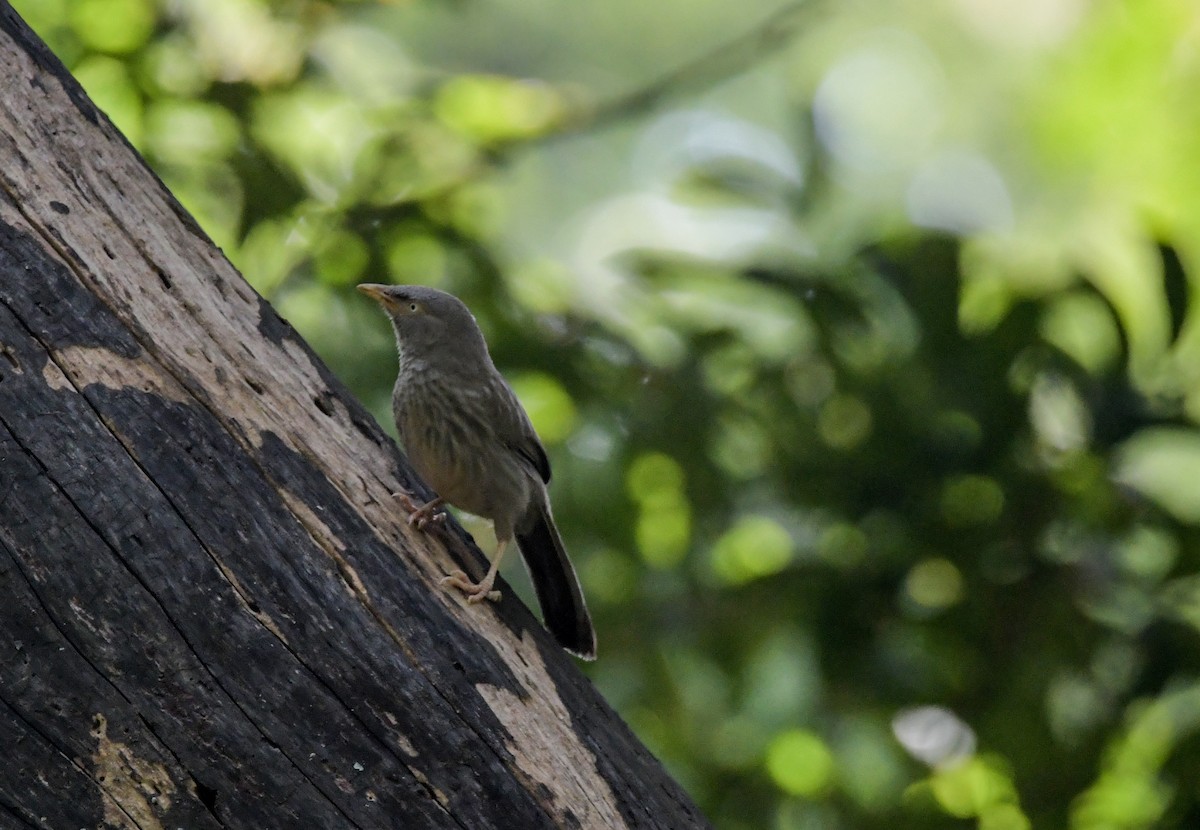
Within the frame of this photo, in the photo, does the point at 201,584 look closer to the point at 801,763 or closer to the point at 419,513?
the point at 419,513

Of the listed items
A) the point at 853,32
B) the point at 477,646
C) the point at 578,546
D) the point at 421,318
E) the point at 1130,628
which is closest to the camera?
the point at 477,646

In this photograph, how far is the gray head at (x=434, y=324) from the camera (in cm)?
456

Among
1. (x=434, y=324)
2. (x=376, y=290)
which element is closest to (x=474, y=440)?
(x=434, y=324)

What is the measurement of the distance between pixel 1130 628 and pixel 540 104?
10.9 feet

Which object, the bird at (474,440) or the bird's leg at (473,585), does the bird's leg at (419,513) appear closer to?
the bird's leg at (473,585)

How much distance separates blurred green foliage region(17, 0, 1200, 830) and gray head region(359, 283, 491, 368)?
527 millimetres

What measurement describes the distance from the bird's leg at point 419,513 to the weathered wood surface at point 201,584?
55 mm

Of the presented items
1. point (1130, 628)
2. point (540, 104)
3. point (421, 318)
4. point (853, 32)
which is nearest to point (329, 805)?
point (421, 318)

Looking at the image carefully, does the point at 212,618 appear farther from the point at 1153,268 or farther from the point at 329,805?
the point at 1153,268

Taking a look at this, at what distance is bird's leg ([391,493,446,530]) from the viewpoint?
3.15 metres

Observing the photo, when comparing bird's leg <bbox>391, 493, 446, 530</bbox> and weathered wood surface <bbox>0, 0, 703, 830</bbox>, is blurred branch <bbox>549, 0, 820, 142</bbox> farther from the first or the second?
weathered wood surface <bbox>0, 0, 703, 830</bbox>

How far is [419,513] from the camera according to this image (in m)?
3.16

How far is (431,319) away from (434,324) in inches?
0.8

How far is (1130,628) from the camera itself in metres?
4.94
